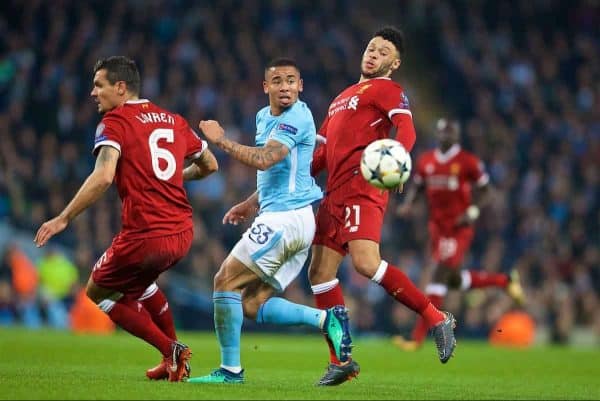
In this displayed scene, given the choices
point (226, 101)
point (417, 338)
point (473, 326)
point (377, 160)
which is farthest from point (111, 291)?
point (226, 101)

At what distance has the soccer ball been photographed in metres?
7.42

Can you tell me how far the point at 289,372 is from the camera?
9.52 m

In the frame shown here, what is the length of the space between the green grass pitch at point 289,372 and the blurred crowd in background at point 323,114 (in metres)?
2.83

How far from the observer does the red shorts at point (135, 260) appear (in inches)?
293

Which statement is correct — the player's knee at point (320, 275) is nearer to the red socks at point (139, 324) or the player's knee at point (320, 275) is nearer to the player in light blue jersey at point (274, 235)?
the player in light blue jersey at point (274, 235)

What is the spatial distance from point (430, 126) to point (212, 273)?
24.1 ft

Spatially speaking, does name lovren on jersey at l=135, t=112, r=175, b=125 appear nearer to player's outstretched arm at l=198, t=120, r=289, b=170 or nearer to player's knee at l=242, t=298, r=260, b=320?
player's outstretched arm at l=198, t=120, r=289, b=170

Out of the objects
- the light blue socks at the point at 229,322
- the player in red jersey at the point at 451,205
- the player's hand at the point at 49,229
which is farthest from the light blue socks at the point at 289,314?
the player in red jersey at the point at 451,205

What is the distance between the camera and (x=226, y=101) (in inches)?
814

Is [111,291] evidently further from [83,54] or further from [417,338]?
[83,54]

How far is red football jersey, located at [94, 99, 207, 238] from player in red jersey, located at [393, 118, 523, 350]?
21.4 ft

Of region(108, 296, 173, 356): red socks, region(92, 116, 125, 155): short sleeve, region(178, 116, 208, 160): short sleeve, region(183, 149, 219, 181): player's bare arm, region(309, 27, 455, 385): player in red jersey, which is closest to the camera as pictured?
region(92, 116, 125, 155): short sleeve

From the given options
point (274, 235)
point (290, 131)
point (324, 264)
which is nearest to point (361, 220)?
point (324, 264)

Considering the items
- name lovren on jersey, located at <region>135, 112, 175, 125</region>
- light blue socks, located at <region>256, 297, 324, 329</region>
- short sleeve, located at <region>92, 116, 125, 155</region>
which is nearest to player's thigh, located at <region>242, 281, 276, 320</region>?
light blue socks, located at <region>256, 297, 324, 329</region>
